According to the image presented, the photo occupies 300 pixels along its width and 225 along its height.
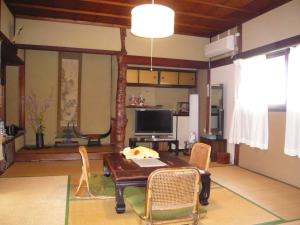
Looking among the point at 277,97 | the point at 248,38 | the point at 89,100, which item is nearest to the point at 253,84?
the point at 277,97

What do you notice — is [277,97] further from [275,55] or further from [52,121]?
[52,121]

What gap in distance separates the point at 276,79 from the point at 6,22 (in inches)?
178

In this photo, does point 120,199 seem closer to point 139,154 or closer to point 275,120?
point 139,154

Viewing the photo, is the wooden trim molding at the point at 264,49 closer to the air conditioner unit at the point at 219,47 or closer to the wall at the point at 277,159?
the air conditioner unit at the point at 219,47

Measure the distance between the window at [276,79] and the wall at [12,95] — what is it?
201 inches

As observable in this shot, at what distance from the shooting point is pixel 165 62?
566 cm

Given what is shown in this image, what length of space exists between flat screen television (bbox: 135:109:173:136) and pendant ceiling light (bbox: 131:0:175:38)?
372 centimetres

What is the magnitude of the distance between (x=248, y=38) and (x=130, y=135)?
369cm

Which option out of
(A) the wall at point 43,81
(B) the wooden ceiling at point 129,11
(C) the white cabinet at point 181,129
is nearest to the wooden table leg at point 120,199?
(B) the wooden ceiling at point 129,11

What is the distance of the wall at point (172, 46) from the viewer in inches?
215

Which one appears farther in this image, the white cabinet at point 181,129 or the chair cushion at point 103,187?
the white cabinet at point 181,129

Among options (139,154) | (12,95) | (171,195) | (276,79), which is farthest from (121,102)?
(171,195)

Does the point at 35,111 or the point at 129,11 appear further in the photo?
the point at 35,111

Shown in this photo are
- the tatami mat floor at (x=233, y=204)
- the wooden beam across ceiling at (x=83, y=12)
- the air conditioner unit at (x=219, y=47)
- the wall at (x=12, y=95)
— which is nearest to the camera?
the tatami mat floor at (x=233, y=204)
